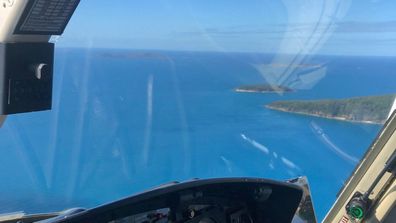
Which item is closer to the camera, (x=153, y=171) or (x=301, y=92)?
(x=153, y=171)

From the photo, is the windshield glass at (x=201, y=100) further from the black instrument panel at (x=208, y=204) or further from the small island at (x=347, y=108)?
the black instrument panel at (x=208, y=204)

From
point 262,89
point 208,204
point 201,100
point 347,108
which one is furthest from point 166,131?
point 347,108

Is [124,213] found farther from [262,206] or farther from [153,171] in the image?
[262,206]

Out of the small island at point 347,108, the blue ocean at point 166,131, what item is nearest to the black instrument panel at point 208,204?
the blue ocean at point 166,131

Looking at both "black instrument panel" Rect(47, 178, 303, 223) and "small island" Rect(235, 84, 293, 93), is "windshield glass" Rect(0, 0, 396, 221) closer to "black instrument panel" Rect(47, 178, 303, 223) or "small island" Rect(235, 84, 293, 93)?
"small island" Rect(235, 84, 293, 93)

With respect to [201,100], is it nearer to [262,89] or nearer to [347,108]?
[262,89]

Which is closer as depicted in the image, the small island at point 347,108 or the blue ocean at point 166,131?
the blue ocean at point 166,131

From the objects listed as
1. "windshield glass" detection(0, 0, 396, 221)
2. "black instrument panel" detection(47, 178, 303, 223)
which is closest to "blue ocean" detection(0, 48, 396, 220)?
"windshield glass" detection(0, 0, 396, 221)

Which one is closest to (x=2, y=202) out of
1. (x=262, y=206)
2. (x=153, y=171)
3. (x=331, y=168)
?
(x=153, y=171)
